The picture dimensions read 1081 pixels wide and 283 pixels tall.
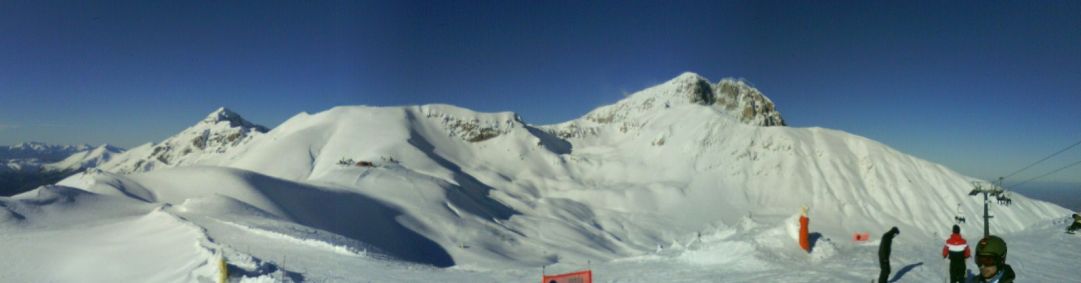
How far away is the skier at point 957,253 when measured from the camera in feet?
30.8

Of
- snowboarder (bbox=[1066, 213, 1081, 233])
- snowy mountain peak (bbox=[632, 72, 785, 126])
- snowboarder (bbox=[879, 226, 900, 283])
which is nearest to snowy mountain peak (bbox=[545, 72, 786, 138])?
snowy mountain peak (bbox=[632, 72, 785, 126])

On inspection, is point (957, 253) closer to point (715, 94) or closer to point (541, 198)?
point (541, 198)

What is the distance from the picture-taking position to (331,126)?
3649 inches

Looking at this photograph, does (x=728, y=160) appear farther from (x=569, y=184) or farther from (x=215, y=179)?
(x=215, y=179)

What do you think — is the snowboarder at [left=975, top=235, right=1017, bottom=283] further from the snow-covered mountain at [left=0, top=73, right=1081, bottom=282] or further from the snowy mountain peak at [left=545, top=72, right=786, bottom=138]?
the snowy mountain peak at [left=545, top=72, right=786, bottom=138]

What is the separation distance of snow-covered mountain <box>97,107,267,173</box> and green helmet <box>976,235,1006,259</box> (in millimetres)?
137963

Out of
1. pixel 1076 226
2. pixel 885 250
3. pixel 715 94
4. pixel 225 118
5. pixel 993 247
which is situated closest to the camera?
pixel 993 247

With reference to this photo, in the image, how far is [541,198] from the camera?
72062 millimetres

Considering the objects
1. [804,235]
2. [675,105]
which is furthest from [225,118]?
[804,235]

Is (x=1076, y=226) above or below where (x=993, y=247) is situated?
above

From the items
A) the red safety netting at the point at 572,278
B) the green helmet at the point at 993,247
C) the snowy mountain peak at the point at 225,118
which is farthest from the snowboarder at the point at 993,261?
the snowy mountain peak at the point at 225,118

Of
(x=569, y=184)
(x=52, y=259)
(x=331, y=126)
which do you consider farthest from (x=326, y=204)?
(x=331, y=126)

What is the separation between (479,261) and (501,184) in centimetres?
3820

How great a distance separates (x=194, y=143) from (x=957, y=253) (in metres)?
170
